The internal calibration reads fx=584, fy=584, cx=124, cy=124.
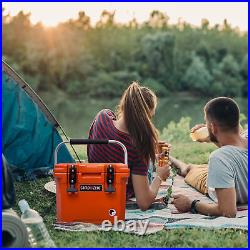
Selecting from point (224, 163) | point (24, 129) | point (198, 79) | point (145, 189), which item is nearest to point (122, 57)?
point (198, 79)

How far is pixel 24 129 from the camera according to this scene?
4.49 metres

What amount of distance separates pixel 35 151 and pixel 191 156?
1.82 metres

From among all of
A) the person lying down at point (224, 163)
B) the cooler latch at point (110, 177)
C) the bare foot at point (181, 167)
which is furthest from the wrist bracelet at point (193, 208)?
the bare foot at point (181, 167)

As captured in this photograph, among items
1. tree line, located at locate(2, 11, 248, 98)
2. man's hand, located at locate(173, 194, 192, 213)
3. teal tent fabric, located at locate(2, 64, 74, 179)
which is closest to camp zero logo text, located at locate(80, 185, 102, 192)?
man's hand, located at locate(173, 194, 192, 213)

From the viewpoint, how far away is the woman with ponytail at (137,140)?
335 cm

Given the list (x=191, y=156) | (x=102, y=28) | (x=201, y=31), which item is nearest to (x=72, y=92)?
(x=102, y=28)

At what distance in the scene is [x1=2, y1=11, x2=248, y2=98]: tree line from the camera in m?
26.4

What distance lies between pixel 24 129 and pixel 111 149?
1278 millimetres

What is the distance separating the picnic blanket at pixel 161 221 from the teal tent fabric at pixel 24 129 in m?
1.18

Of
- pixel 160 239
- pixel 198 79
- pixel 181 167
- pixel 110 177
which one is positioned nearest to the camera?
pixel 160 239

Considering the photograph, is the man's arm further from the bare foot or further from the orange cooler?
the bare foot

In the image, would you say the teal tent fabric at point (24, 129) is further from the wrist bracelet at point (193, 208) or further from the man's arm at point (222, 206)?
the man's arm at point (222, 206)

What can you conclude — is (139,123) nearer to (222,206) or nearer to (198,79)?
(222,206)

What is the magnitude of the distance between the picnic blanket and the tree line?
2179 cm
